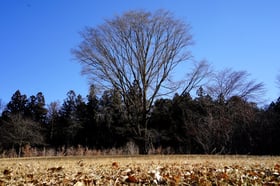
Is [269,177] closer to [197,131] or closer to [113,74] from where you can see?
[113,74]

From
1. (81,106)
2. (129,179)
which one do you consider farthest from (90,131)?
(129,179)

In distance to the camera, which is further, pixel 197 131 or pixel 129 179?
pixel 197 131

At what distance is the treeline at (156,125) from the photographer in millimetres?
15766

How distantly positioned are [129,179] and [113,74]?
12.8 metres

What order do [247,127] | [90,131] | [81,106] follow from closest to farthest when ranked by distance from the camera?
1. [247,127]
2. [90,131]
3. [81,106]

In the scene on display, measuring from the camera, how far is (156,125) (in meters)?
28.0

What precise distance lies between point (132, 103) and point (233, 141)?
5.82m

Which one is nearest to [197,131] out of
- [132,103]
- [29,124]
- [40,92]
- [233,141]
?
[233,141]

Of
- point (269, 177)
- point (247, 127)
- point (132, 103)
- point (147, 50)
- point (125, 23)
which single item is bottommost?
point (269, 177)

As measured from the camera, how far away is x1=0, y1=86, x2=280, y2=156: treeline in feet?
51.7

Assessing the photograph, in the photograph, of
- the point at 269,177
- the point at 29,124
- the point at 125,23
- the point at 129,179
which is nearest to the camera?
the point at 129,179

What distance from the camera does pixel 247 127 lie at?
1622cm

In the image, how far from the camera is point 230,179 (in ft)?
9.29

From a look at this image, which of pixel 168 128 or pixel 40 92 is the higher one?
pixel 40 92
